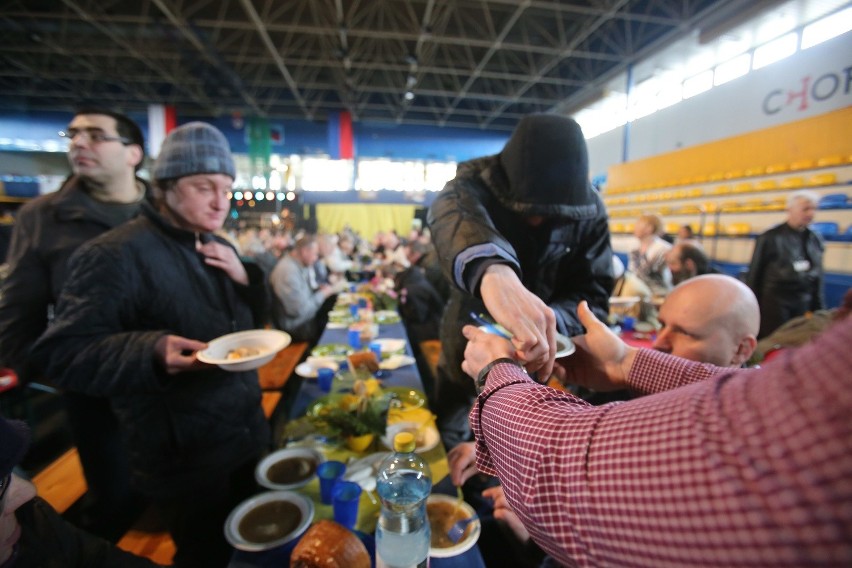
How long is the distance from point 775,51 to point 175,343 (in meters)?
5.61

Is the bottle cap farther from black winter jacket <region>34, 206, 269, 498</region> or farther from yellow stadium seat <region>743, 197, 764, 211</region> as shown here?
yellow stadium seat <region>743, 197, 764, 211</region>

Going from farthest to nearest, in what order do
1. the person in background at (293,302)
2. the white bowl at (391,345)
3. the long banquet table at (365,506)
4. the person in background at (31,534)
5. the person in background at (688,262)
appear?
1. the person in background at (293,302)
2. the person in background at (688,262)
3. the white bowl at (391,345)
4. the long banquet table at (365,506)
5. the person in background at (31,534)

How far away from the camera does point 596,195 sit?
59.9 inches

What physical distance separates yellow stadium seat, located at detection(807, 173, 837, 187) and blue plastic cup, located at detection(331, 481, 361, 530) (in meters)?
5.00

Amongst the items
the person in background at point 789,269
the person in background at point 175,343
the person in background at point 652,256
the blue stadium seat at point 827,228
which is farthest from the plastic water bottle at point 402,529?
the blue stadium seat at point 827,228

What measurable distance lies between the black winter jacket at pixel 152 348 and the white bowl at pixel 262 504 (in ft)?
1.09

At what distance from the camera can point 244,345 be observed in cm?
167

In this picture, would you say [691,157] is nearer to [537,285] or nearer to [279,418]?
[537,285]

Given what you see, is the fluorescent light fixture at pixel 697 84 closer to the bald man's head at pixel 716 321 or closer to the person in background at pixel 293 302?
the bald man's head at pixel 716 321

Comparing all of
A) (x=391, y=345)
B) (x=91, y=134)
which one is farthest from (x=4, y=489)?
(x=391, y=345)

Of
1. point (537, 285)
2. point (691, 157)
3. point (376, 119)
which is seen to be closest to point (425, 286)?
point (537, 285)

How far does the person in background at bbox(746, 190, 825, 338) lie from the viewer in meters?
4.16

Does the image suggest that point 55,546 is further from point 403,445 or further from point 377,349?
point 377,349

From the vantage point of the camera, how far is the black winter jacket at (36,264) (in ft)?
6.10
